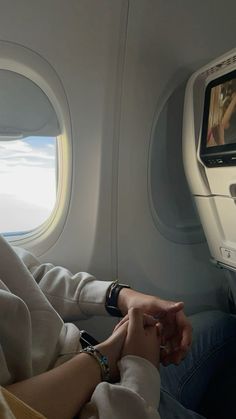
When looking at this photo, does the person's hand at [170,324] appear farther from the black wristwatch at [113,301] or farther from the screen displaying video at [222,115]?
the screen displaying video at [222,115]

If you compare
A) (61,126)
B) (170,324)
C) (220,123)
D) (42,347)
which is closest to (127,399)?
(42,347)

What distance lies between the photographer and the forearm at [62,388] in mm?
765

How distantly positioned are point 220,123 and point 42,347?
2.84 ft

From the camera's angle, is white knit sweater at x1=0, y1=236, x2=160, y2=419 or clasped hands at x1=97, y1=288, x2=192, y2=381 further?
clasped hands at x1=97, y1=288, x2=192, y2=381

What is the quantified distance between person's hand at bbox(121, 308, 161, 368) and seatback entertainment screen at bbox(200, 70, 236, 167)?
548mm

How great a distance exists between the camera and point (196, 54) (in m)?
1.68

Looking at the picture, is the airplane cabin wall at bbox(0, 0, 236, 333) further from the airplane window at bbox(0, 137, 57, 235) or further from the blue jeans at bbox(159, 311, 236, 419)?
the blue jeans at bbox(159, 311, 236, 419)

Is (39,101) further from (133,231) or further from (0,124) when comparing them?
(133,231)

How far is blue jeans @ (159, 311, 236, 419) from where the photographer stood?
4.48 feet

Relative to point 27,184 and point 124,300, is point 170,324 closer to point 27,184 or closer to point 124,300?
point 124,300

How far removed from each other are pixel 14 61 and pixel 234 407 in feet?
4.45

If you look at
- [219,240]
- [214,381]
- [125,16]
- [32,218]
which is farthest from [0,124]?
[214,381]

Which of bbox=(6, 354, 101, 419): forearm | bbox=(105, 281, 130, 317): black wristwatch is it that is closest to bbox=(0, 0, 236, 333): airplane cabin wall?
bbox=(105, 281, 130, 317): black wristwatch

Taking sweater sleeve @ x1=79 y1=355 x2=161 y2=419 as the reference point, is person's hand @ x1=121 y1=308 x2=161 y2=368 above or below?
above
